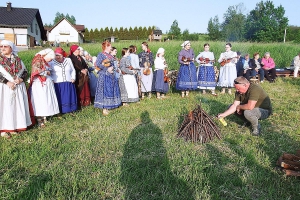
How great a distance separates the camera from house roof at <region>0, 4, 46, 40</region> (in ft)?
103

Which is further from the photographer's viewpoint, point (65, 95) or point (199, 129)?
point (65, 95)

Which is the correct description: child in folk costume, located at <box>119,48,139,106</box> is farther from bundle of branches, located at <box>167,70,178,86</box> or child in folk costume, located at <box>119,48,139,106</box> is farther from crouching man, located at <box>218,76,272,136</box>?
bundle of branches, located at <box>167,70,178,86</box>

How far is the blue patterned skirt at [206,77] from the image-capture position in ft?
27.5

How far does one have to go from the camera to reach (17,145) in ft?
14.2

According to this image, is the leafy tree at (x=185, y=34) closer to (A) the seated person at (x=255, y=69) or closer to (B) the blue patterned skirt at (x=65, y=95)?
(A) the seated person at (x=255, y=69)

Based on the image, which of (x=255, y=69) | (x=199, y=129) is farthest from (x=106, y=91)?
(x=255, y=69)

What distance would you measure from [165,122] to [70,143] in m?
2.15

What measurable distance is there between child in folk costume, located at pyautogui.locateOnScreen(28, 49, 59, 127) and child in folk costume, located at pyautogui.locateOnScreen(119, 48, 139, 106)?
2.14 m

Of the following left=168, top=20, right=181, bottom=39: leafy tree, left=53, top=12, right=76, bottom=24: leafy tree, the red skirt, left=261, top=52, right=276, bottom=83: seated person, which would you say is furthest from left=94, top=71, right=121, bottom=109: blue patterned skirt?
left=53, top=12, right=76, bottom=24: leafy tree

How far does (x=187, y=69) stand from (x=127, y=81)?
2.20m

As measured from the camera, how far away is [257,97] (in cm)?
454

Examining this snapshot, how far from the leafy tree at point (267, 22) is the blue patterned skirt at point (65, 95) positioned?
134 feet

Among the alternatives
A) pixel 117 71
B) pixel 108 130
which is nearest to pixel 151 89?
pixel 117 71

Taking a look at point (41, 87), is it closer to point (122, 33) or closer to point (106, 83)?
point (106, 83)
